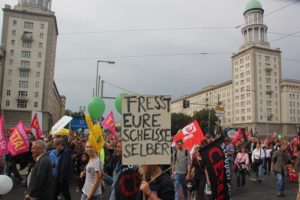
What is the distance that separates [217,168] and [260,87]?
95.7 metres

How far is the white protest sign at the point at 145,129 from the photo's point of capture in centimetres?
392

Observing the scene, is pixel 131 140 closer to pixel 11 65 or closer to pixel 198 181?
pixel 198 181

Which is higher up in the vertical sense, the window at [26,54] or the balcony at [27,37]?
the balcony at [27,37]

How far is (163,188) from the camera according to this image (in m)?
3.52

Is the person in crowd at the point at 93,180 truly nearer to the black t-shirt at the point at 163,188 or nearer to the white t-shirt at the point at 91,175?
the white t-shirt at the point at 91,175

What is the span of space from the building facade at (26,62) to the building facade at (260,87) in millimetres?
55383

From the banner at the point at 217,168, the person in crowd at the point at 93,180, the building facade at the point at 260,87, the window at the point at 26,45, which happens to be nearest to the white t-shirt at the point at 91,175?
the person in crowd at the point at 93,180

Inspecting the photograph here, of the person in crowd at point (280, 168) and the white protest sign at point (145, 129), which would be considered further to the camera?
the person in crowd at point (280, 168)

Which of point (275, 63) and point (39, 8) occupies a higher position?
point (39, 8)

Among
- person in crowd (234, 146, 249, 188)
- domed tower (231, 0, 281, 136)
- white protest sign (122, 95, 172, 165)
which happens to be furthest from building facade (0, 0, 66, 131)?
white protest sign (122, 95, 172, 165)

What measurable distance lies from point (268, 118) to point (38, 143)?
9721 cm

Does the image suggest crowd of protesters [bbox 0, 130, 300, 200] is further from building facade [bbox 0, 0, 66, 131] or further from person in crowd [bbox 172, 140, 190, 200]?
building facade [bbox 0, 0, 66, 131]

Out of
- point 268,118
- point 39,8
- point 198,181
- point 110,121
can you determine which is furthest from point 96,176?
point 268,118

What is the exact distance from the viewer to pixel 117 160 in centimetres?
580
